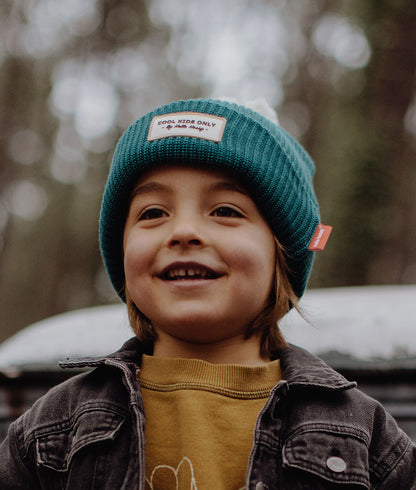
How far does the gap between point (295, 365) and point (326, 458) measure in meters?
0.28

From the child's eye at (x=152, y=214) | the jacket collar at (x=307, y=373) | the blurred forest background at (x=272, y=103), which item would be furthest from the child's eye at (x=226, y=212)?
the blurred forest background at (x=272, y=103)

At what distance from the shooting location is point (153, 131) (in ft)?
5.18

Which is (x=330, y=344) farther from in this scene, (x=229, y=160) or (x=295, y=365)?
(x=229, y=160)

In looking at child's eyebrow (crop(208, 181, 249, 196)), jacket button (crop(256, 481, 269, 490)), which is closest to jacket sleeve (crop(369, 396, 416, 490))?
jacket button (crop(256, 481, 269, 490))

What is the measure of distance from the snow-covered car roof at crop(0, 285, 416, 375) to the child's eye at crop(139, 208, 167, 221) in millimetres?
616

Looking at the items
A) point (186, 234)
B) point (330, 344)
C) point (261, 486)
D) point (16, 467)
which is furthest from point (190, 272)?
point (330, 344)

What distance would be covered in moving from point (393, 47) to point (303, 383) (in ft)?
32.0

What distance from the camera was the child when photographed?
4.25 ft

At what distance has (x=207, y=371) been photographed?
142 centimetres

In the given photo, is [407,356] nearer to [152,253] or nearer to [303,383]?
[303,383]

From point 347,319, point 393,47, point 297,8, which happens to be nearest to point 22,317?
point 297,8

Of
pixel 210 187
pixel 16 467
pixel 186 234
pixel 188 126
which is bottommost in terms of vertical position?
pixel 16 467

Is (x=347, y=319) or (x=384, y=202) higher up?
(x=347, y=319)

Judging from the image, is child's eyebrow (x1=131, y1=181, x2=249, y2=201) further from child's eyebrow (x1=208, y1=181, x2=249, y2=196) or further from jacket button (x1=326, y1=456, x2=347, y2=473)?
jacket button (x1=326, y1=456, x2=347, y2=473)
